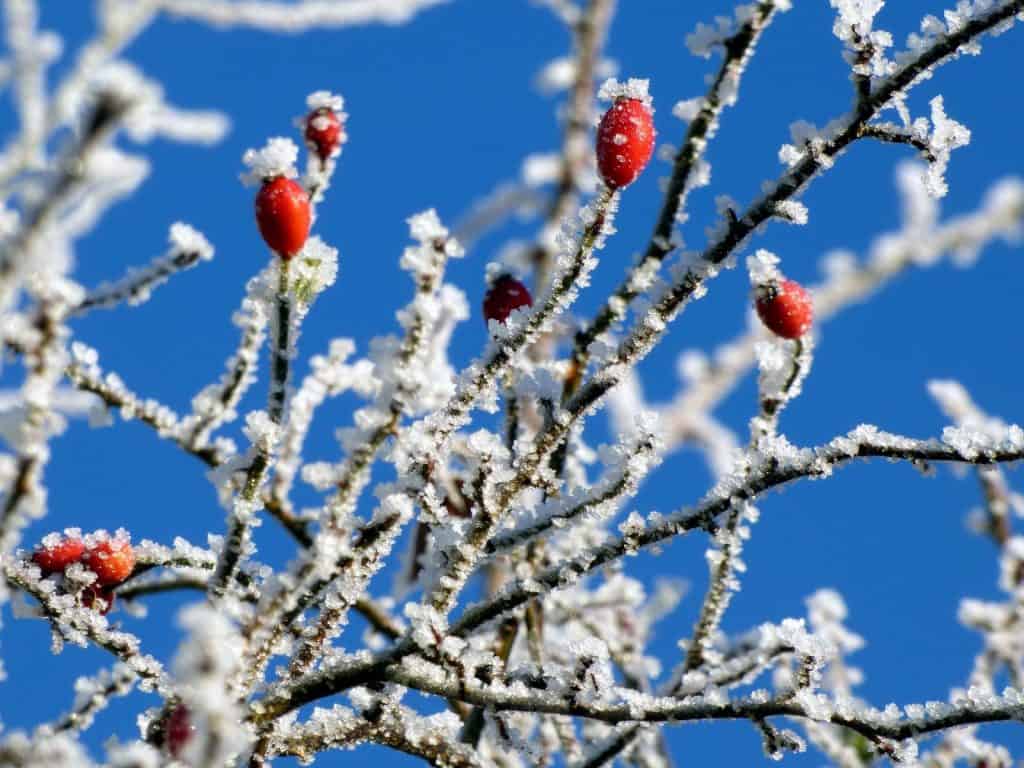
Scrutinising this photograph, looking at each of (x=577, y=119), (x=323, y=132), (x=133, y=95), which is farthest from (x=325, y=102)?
(x=577, y=119)

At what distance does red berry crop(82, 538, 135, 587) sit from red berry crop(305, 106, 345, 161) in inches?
31.3

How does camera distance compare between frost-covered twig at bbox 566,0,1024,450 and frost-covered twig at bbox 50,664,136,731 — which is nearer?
frost-covered twig at bbox 566,0,1024,450

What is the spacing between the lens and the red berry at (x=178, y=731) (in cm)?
165

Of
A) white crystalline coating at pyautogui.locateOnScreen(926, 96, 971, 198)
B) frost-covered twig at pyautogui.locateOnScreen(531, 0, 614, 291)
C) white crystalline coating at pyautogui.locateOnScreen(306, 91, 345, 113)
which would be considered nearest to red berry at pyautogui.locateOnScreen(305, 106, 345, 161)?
white crystalline coating at pyautogui.locateOnScreen(306, 91, 345, 113)

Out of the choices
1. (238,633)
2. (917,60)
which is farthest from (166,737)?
(917,60)

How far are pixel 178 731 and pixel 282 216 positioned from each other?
0.80m

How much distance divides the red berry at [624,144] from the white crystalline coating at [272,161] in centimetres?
51

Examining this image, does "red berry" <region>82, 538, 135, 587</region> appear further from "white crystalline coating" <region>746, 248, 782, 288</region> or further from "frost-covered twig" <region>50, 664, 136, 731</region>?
"white crystalline coating" <region>746, 248, 782, 288</region>

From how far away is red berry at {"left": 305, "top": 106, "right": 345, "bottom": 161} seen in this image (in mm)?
1940

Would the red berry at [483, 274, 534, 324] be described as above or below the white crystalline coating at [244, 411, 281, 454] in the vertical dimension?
above

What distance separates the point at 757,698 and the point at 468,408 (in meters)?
0.64

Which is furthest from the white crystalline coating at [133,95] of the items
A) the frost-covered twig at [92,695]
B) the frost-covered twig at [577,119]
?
the frost-covered twig at [577,119]

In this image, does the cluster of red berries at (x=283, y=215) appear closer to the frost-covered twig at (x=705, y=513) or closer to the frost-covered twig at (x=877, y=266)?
the frost-covered twig at (x=705, y=513)

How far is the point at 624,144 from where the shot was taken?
1.79 metres
